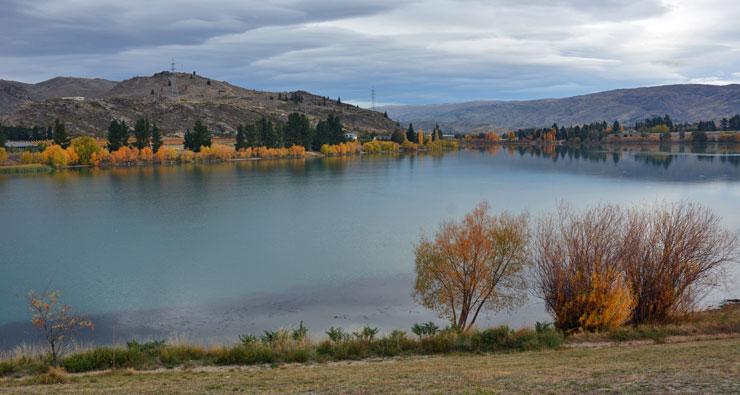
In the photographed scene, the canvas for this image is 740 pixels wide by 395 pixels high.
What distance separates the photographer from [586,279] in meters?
21.7

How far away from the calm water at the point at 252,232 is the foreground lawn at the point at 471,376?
7981 millimetres

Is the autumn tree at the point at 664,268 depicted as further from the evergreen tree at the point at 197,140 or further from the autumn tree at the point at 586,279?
the evergreen tree at the point at 197,140

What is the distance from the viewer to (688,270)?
2300cm

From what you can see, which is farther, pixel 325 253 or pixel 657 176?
pixel 657 176

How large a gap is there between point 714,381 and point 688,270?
41.9ft

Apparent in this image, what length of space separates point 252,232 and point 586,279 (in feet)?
89.8

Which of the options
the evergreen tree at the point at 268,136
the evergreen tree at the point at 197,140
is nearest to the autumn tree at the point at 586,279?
the evergreen tree at the point at 197,140

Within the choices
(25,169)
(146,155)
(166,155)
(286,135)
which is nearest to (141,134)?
(146,155)

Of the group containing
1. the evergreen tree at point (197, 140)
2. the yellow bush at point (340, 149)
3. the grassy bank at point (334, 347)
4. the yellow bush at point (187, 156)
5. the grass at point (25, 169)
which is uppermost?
the evergreen tree at point (197, 140)

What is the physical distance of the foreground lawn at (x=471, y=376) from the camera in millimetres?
11805

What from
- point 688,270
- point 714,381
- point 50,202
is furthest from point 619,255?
point 50,202

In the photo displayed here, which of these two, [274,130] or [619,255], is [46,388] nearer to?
[619,255]

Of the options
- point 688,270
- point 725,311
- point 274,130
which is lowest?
point 725,311

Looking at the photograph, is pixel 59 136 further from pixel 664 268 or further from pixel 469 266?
pixel 664 268
